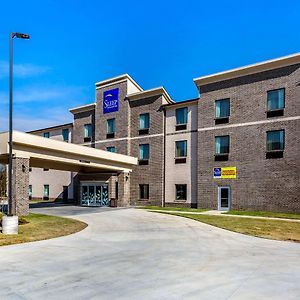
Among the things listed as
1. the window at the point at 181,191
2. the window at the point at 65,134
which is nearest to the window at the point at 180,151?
the window at the point at 181,191

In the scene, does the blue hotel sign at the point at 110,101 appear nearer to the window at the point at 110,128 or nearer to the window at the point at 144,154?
the window at the point at 110,128

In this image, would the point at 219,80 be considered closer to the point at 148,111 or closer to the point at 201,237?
the point at 148,111

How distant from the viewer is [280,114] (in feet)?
79.7

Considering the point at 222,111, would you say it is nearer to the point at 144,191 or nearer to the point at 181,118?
the point at 181,118

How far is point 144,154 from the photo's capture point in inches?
1289

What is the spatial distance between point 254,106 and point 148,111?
Answer: 11541 mm

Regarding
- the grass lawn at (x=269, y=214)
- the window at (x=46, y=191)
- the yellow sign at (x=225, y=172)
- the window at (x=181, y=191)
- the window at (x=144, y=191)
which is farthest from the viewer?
the window at (x=46, y=191)

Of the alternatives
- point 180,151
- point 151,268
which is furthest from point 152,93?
point 151,268

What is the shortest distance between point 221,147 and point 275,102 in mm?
6052

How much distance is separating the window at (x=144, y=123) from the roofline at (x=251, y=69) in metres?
6.91

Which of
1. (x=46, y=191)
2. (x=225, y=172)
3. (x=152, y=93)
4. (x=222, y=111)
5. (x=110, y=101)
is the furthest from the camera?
(x=46, y=191)

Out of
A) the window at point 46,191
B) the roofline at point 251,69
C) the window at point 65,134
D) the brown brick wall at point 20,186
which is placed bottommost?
the window at point 46,191

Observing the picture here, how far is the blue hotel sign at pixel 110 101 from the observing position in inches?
1366

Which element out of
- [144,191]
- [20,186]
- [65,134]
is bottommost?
[144,191]
